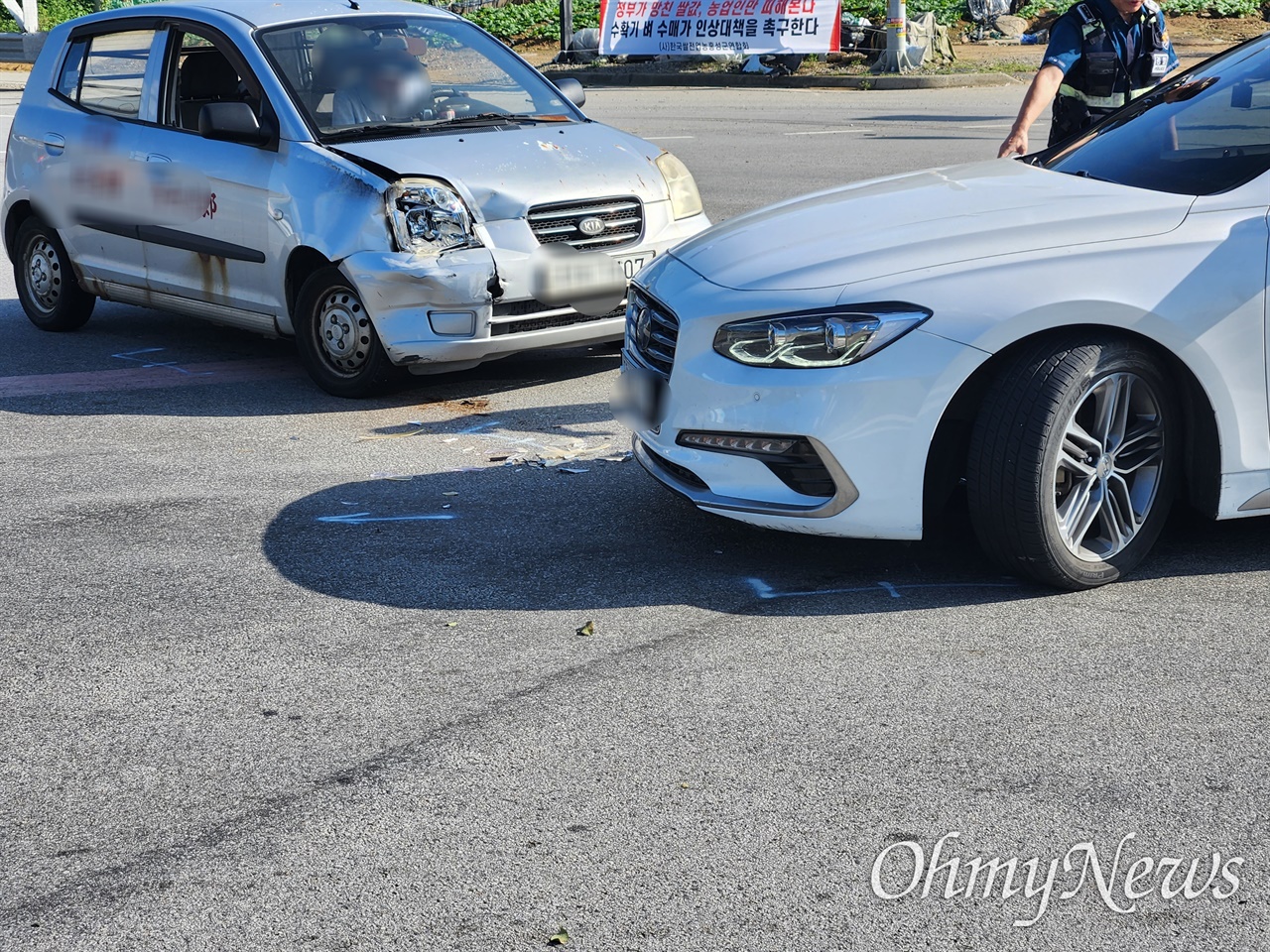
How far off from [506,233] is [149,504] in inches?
79.7

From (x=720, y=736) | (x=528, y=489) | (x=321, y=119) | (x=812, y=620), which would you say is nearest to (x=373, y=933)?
(x=720, y=736)

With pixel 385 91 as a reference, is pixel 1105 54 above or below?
above

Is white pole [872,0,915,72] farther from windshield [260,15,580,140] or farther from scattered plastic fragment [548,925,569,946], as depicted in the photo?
scattered plastic fragment [548,925,569,946]

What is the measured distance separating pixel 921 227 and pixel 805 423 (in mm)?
727

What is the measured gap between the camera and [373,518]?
17.2ft

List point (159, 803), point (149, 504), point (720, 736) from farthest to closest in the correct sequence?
point (149, 504)
point (720, 736)
point (159, 803)

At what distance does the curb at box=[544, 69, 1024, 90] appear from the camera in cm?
2361

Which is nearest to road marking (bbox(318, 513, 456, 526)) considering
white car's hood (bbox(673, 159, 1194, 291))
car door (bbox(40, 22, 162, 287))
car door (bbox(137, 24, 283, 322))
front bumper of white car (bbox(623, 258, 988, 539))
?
front bumper of white car (bbox(623, 258, 988, 539))

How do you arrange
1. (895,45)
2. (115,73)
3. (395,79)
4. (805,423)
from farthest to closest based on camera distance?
(895,45)
(115,73)
(395,79)
(805,423)

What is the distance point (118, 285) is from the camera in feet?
26.5

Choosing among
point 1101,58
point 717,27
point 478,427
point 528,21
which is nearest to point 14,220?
point 478,427

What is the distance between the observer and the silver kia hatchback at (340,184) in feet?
21.6

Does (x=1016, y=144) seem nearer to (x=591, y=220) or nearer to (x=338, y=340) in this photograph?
(x=591, y=220)

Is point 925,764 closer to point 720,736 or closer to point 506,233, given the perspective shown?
point 720,736
